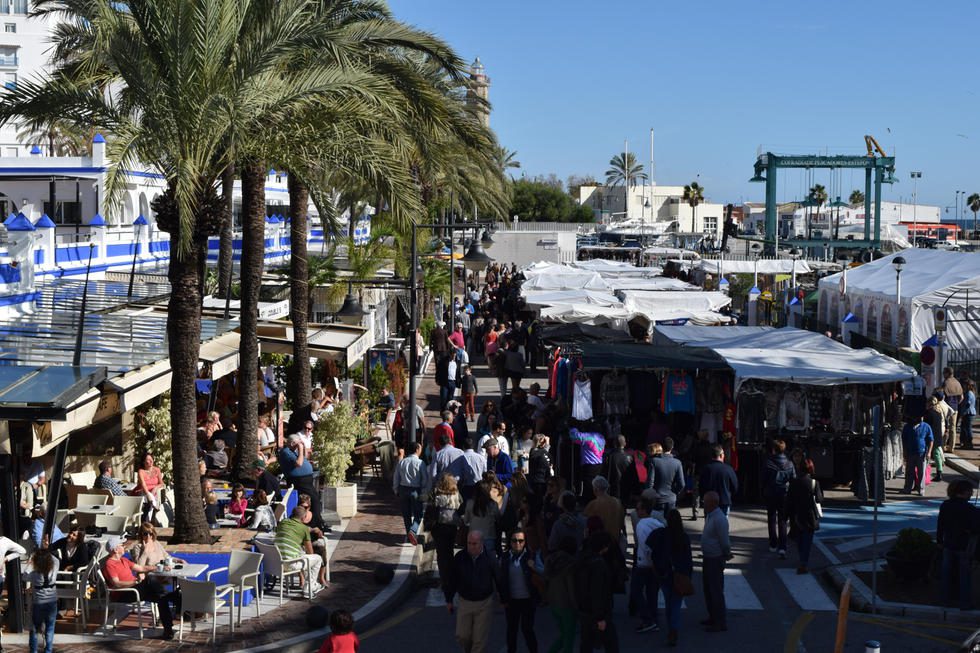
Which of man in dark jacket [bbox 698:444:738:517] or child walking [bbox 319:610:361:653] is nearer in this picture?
child walking [bbox 319:610:361:653]

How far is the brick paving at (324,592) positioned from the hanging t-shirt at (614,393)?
3892 millimetres

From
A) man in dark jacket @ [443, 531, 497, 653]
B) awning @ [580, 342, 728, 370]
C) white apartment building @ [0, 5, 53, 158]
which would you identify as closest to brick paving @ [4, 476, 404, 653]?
man in dark jacket @ [443, 531, 497, 653]

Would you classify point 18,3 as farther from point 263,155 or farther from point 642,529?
point 642,529

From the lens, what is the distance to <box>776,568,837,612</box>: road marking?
12734 millimetres

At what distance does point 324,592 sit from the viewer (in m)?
12.9

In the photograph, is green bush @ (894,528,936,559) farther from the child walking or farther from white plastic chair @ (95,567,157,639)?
white plastic chair @ (95,567,157,639)

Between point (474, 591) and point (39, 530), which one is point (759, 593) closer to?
point (474, 591)

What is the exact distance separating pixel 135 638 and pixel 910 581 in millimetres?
8791

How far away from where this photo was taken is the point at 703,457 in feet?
52.0

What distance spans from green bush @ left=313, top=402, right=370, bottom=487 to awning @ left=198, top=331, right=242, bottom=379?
2.08 meters

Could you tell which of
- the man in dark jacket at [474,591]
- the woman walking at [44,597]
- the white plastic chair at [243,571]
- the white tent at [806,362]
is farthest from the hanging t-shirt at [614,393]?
the woman walking at [44,597]

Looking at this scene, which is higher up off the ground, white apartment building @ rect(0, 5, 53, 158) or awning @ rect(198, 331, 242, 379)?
white apartment building @ rect(0, 5, 53, 158)

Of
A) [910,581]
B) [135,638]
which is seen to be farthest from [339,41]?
[910,581]

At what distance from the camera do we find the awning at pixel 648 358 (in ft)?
58.4
